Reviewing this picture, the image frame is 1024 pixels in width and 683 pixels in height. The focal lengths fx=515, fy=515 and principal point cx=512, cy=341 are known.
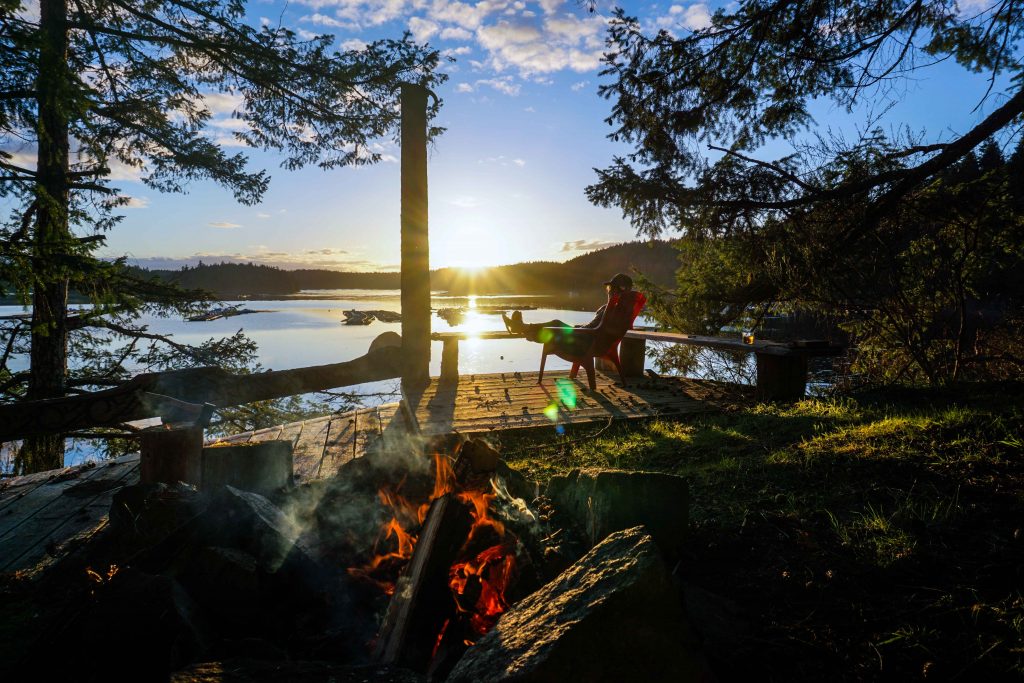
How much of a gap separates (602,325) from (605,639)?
6.39 metres

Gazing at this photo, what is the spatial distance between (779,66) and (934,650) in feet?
22.2

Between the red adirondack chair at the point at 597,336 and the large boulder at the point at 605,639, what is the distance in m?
6.16

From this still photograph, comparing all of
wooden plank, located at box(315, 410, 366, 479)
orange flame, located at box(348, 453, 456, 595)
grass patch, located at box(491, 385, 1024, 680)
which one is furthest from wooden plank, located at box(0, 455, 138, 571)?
grass patch, located at box(491, 385, 1024, 680)

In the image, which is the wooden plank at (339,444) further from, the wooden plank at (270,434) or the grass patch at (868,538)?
the grass patch at (868,538)

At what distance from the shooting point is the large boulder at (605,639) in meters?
1.45

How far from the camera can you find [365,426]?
5711 millimetres

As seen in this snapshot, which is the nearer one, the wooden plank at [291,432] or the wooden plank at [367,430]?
the wooden plank at [367,430]

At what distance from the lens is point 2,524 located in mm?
3316

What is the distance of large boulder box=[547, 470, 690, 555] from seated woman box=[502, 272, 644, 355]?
5270 mm

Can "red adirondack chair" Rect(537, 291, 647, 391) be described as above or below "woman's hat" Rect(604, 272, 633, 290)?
below

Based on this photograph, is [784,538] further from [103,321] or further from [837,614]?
[103,321]

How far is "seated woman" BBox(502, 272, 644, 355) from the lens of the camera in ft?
25.2

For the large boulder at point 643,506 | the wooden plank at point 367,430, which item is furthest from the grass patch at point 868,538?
the wooden plank at point 367,430

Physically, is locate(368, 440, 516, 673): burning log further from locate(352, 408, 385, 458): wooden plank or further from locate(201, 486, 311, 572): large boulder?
locate(352, 408, 385, 458): wooden plank
